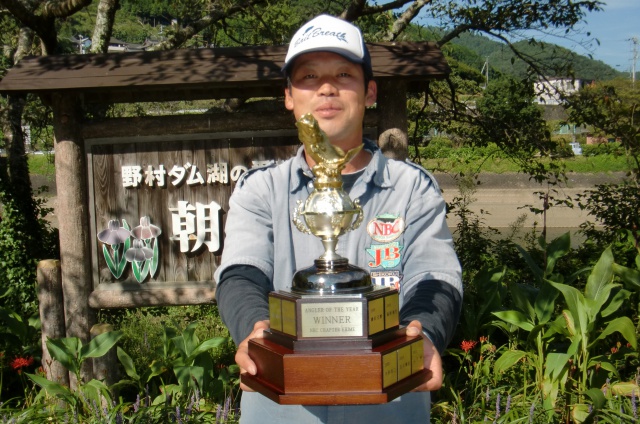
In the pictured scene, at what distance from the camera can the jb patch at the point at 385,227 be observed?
1.91m

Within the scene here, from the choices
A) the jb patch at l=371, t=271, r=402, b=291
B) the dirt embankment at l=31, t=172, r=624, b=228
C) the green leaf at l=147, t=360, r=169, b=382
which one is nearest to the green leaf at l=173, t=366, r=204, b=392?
the green leaf at l=147, t=360, r=169, b=382

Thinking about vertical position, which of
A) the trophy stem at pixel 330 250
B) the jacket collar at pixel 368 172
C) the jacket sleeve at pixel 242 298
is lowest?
the jacket sleeve at pixel 242 298

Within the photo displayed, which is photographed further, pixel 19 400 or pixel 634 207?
pixel 634 207

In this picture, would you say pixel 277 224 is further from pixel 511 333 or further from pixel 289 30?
pixel 289 30

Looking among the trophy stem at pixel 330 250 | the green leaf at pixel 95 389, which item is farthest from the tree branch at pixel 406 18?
the trophy stem at pixel 330 250

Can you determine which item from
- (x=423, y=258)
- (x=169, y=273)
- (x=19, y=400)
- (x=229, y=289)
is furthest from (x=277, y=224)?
(x=19, y=400)

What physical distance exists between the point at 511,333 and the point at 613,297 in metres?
0.63

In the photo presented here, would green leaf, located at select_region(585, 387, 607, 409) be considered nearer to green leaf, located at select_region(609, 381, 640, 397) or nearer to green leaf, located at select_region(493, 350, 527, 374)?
green leaf, located at select_region(609, 381, 640, 397)

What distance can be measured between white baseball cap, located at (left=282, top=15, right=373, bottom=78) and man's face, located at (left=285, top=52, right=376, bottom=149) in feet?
0.10

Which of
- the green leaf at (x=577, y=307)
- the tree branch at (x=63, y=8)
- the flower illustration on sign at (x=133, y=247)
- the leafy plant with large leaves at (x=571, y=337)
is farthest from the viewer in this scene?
the tree branch at (x=63, y=8)

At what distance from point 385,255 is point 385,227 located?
81 mm

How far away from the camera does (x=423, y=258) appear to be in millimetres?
1874

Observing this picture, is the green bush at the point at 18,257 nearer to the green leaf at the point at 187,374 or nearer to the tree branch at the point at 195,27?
the tree branch at the point at 195,27

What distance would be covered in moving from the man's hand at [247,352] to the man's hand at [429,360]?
36 centimetres
